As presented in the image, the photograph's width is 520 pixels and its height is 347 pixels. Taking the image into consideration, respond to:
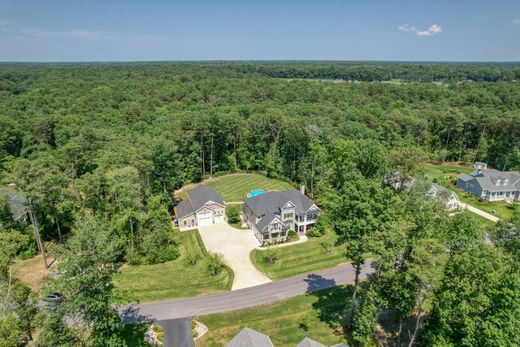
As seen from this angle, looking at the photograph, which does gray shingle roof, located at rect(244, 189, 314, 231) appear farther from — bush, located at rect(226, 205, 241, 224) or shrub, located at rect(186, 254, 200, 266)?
shrub, located at rect(186, 254, 200, 266)

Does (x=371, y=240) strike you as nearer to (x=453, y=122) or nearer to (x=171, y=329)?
(x=171, y=329)

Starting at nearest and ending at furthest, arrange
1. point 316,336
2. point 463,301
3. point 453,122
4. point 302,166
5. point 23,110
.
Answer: point 463,301 → point 316,336 → point 302,166 → point 453,122 → point 23,110

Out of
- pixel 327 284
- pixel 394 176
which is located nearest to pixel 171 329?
pixel 327 284

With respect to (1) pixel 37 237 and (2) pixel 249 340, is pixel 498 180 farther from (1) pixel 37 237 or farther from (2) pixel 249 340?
(1) pixel 37 237

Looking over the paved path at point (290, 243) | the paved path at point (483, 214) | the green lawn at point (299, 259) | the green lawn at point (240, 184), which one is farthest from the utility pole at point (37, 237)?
the paved path at point (483, 214)

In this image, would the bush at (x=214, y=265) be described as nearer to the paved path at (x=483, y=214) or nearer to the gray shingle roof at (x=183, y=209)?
the gray shingle roof at (x=183, y=209)

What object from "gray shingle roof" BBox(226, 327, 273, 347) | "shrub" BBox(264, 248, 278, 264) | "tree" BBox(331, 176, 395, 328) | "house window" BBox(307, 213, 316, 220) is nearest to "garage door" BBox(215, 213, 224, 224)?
"shrub" BBox(264, 248, 278, 264)

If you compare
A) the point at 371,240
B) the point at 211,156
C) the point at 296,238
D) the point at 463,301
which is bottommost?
the point at 296,238
